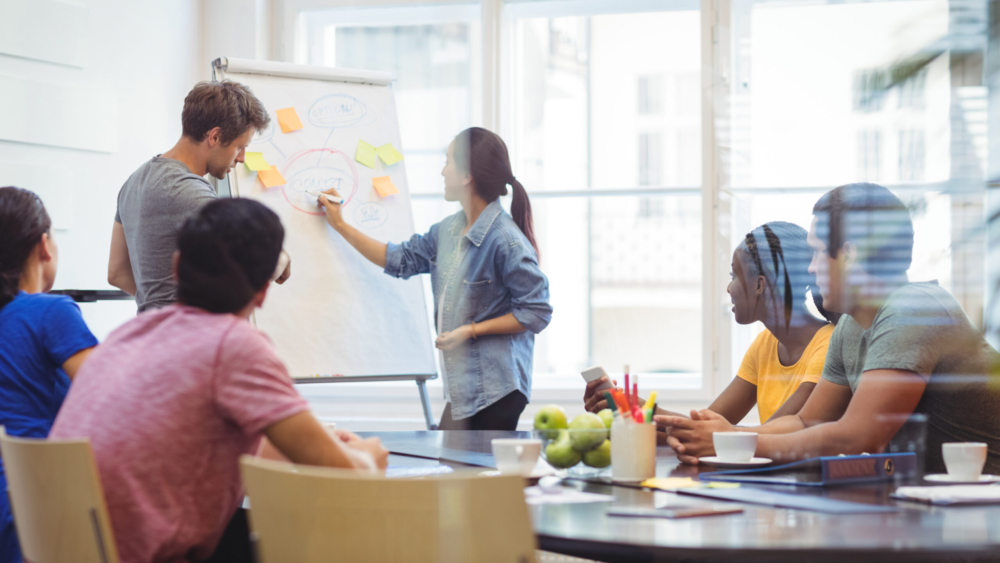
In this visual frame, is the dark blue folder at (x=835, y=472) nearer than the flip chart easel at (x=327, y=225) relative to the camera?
Yes

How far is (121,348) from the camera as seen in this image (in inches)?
43.2

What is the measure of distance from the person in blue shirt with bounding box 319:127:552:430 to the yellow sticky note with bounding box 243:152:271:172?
0.65 m

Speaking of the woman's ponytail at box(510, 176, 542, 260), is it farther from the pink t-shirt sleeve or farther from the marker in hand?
the pink t-shirt sleeve

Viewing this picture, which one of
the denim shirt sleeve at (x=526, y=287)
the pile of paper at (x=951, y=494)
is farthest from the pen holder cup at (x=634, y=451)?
the denim shirt sleeve at (x=526, y=287)

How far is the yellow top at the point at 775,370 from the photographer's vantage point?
199 centimetres

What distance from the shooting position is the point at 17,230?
62.2 inches

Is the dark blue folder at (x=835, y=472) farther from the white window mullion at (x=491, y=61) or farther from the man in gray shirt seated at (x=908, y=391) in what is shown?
the white window mullion at (x=491, y=61)

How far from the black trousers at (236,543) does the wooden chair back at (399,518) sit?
0.50 metres

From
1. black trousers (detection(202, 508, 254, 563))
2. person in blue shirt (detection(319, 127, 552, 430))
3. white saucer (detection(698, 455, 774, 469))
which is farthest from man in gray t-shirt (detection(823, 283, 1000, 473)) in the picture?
person in blue shirt (detection(319, 127, 552, 430))

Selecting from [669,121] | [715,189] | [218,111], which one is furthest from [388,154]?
[715,189]

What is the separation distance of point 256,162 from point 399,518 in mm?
2324

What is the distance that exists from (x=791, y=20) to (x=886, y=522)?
2.97m

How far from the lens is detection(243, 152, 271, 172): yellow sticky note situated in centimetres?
293

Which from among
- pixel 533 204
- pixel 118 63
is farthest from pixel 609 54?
pixel 118 63
